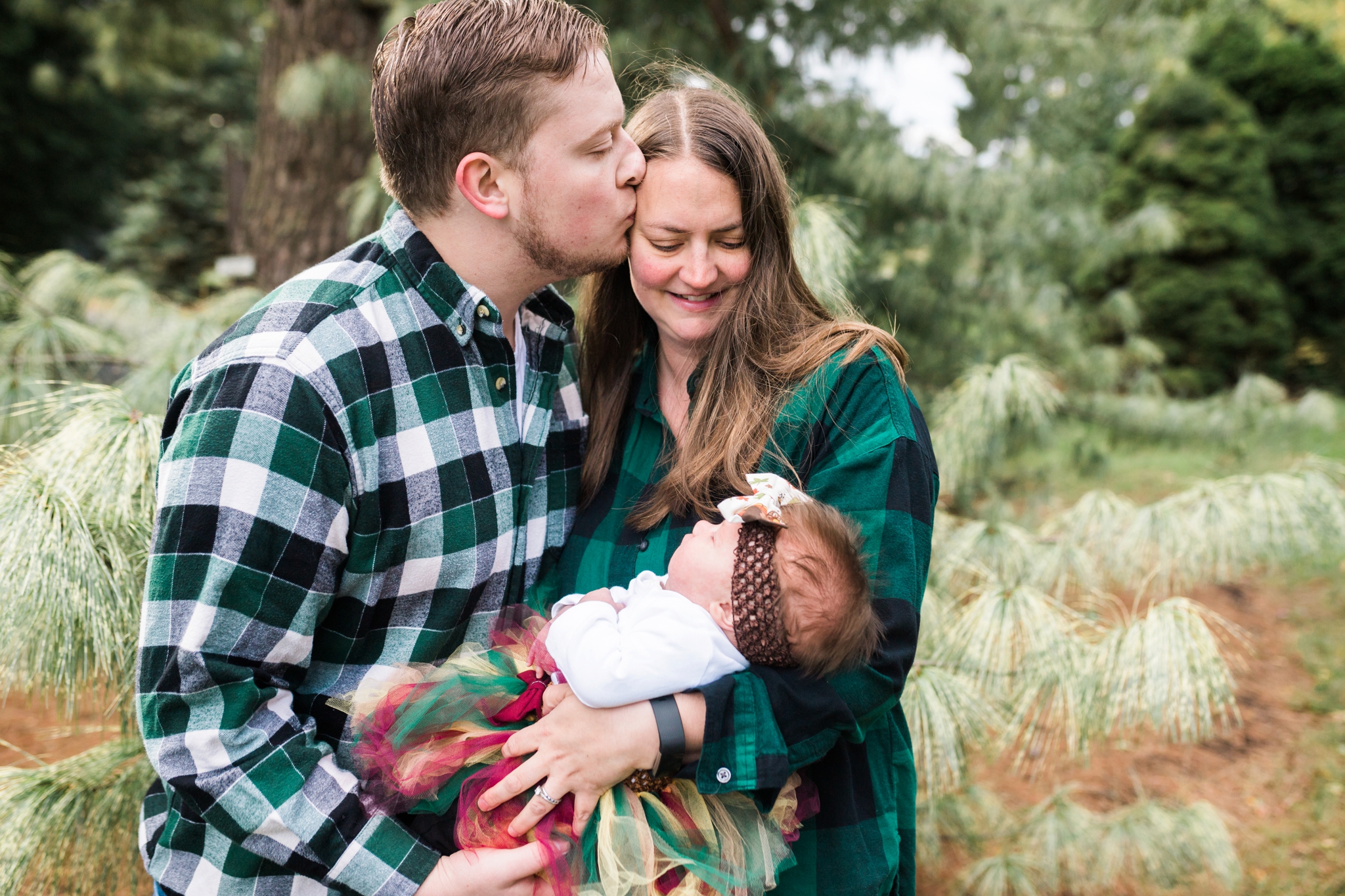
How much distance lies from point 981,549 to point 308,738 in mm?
1950

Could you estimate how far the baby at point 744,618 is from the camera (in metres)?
1.20

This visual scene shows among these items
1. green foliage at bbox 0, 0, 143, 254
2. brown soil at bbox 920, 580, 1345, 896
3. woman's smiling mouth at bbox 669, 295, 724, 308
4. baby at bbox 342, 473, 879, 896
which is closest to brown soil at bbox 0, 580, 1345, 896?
brown soil at bbox 920, 580, 1345, 896

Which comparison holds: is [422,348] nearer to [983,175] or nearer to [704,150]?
[704,150]

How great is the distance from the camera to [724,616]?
1.26 meters

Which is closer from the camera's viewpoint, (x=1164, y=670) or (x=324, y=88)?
(x=1164, y=670)

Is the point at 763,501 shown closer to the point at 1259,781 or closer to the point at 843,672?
the point at 843,672

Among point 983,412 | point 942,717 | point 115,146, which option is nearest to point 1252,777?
point 983,412

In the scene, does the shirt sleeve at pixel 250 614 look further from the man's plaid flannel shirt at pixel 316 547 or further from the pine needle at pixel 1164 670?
the pine needle at pixel 1164 670

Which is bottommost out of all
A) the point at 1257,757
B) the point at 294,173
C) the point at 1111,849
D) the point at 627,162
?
the point at 1111,849

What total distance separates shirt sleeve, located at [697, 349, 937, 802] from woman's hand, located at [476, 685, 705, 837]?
0.19 feet

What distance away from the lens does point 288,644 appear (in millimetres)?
1173

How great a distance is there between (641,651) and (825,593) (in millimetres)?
272

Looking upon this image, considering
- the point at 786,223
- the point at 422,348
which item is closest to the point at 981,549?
the point at 786,223

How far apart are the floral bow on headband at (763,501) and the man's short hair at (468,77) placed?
2.05ft
